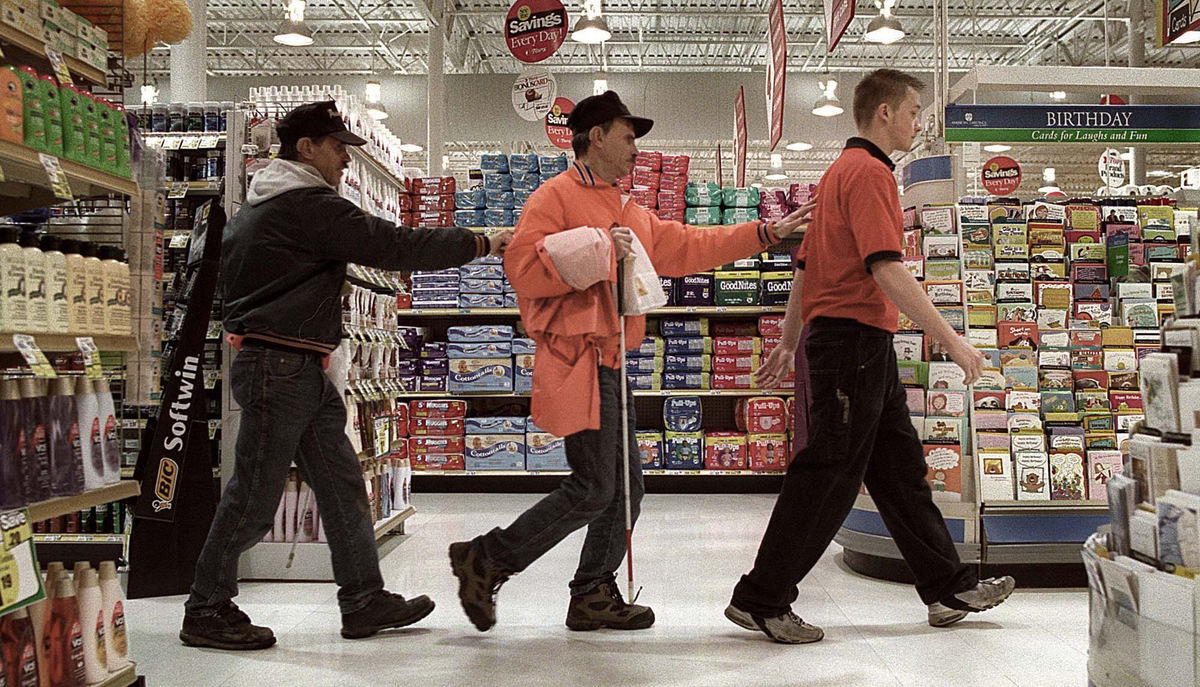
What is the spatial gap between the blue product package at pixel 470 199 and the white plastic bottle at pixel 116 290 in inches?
196

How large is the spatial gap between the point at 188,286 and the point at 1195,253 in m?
3.67

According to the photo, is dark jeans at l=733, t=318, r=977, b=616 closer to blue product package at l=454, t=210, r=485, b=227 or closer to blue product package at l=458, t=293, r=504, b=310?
blue product package at l=458, t=293, r=504, b=310

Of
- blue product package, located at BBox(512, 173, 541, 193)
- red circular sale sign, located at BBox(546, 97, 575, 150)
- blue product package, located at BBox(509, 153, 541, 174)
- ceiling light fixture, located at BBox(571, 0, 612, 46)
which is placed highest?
ceiling light fixture, located at BBox(571, 0, 612, 46)

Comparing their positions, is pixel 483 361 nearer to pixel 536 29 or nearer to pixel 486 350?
pixel 486 350

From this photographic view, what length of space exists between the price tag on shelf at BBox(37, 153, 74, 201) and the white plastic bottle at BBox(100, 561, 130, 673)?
89cm

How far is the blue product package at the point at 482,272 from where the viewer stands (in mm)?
7379

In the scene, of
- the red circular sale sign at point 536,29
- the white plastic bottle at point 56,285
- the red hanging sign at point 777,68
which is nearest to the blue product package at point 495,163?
the red circular sale sign at point 536,29

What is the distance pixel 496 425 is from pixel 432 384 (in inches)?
23.2

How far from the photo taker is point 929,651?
3262 millimetres

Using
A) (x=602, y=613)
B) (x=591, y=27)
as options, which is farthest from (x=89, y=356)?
(x=591, y=27)

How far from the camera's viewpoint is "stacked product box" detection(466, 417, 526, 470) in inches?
286

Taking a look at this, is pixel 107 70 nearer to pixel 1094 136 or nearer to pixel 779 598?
pixel 779 598

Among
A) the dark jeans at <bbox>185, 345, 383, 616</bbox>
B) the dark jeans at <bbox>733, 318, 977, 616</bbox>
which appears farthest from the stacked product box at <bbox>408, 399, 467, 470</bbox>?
the dark jeans at <bbox>733, 318, 977, 616</bbox>

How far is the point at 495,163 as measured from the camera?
24.4 ft
